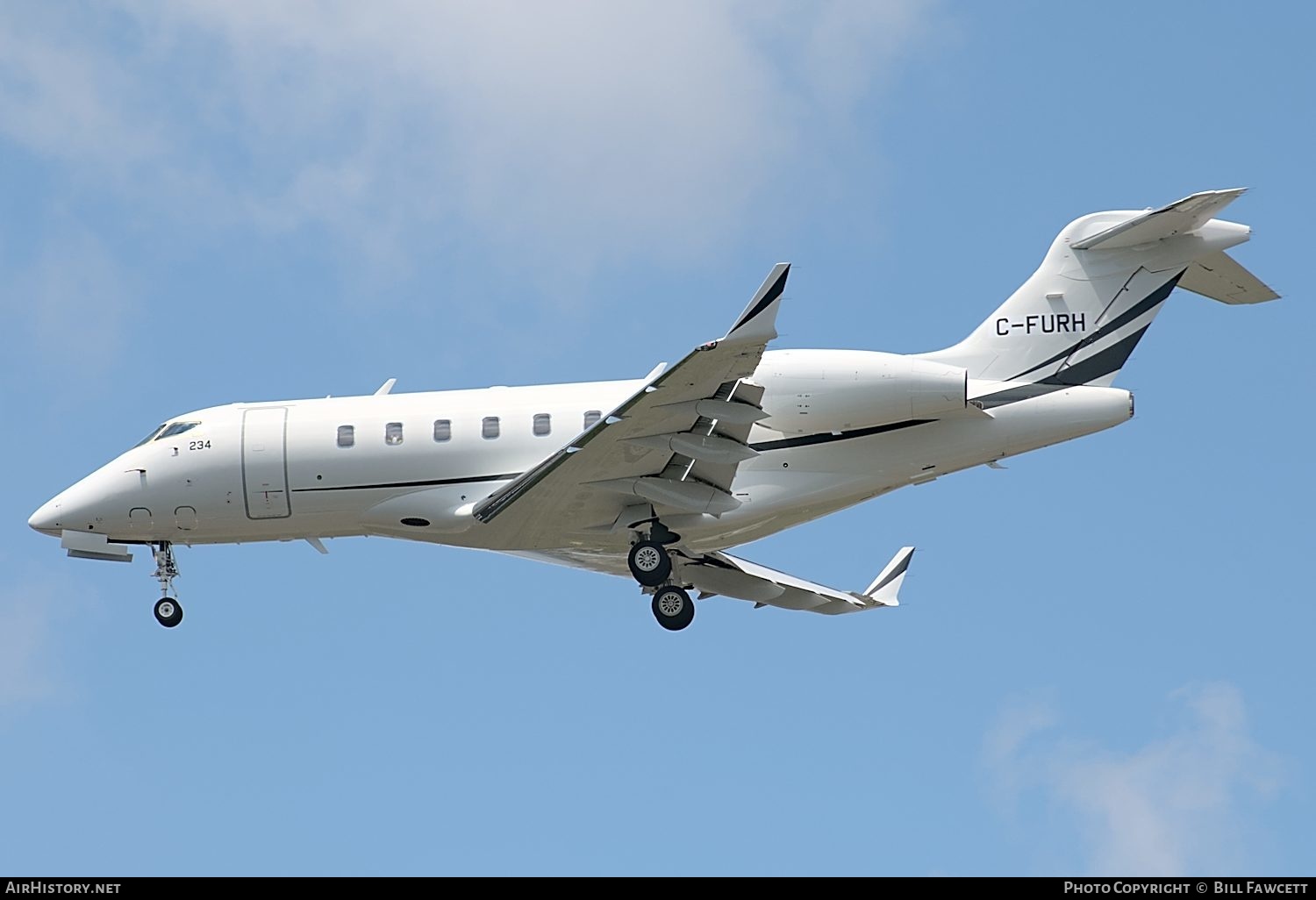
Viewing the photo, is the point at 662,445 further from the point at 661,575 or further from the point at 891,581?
the point at 891,581

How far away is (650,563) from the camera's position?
24.2 m

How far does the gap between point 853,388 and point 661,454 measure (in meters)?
2.72

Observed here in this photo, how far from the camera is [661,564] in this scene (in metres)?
24.2

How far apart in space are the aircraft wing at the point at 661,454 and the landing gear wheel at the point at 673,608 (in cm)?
124

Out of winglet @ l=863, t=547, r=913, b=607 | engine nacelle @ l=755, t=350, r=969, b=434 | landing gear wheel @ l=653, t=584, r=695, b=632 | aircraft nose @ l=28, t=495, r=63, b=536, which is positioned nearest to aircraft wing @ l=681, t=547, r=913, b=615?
winglet @ l=863, t=547, r=913, b=607

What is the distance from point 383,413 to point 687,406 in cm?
537

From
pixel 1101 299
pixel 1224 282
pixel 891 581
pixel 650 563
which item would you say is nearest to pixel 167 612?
pixel 650 563

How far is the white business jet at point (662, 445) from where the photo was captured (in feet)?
77.6

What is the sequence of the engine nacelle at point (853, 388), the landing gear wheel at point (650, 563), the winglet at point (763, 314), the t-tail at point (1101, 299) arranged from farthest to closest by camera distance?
1. the t-tail at point (1101, 299)
2. the landing gear wheel at point (650, 563)
3. the engine nacelle at point (853, 388)
4. the winglet at point (763, 314)

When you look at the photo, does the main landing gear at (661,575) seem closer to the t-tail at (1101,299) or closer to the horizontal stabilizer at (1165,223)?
the t-tail at (1101,299)

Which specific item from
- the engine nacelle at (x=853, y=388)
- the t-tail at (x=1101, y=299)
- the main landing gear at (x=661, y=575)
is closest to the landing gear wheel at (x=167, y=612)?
the main landing gear at (x=661, y=575)
